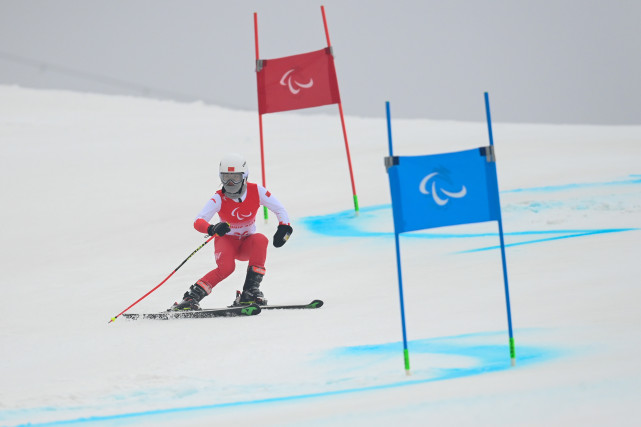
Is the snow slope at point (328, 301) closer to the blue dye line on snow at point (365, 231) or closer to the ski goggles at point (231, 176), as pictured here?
the blue dye line on snow at point (365, 231)

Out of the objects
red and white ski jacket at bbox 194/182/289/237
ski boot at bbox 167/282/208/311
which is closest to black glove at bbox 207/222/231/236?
red and white ski jacket at bbox 194/182/289/237

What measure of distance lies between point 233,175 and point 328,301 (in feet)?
3.66

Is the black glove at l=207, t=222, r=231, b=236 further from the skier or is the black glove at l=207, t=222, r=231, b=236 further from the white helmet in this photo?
the white helmet

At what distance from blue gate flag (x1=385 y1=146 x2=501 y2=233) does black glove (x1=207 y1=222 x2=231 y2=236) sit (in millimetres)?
2316

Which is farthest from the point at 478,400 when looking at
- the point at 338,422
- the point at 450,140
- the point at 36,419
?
the point at 450,140

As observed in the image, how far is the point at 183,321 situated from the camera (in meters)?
6.00

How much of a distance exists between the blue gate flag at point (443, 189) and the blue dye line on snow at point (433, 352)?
663 millimetres

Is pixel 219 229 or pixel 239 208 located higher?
pixel 239 208

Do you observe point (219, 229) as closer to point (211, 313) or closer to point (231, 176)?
point (231, 176)

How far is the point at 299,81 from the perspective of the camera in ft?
33.8

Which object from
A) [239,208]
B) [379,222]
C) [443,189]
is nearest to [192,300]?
[239,208]

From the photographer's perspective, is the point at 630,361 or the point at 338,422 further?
the point at 630,361

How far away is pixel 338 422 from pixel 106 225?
8202 mm

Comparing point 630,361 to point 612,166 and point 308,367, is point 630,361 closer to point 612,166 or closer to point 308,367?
point 308,367
